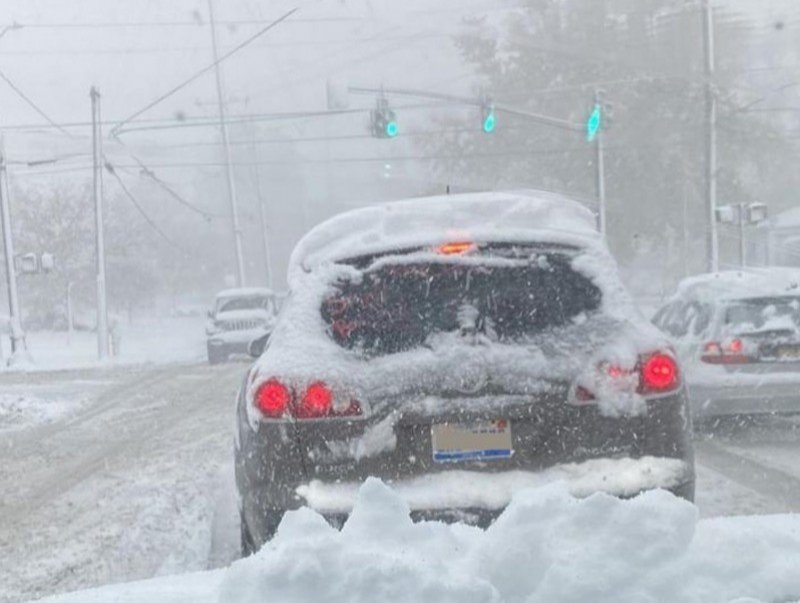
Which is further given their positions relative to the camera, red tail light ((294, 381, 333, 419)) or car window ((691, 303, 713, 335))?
car window ((691, 303, 713, 335))

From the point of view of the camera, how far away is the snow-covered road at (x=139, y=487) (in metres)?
5.97

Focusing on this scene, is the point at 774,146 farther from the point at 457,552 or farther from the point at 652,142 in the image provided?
the point at 457,552

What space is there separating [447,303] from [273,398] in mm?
762

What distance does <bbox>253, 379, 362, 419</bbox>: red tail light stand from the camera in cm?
418

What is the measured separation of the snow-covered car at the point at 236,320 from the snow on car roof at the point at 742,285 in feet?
48.1

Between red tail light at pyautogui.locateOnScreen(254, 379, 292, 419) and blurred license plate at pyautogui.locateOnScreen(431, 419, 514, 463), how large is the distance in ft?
1.90

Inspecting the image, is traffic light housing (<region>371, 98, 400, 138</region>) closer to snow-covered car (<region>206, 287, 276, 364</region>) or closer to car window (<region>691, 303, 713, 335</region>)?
snow-covered car (<region>206, 287, 276, 364</region>)

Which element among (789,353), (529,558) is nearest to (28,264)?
(789,353)

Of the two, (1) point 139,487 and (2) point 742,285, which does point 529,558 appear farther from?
(2) point 742,285

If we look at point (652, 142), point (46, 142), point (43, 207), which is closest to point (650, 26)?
point (652, 142)

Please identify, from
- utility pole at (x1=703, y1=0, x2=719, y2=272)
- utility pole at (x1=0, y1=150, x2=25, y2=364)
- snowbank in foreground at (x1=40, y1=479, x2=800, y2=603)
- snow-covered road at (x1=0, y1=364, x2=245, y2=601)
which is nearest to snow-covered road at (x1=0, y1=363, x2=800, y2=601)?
snow-covered road at (x1=0, y1=364, x2=245, y2=601)

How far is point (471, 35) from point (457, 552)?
48.1 meters

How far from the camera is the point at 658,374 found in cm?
441

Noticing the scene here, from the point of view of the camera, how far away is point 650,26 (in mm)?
45875
